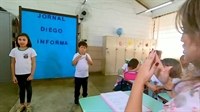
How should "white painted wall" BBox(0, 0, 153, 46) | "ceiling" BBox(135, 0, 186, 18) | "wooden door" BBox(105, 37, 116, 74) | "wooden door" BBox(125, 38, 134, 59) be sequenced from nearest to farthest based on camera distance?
"white painted wall" BBox(0, 0, 153, 46)
"wooden door" BBox(105, 37, 116, 74)
"ceiling" BBox(135, 0, 186, 18)
"wooden door" BBox(125, 38, 134, 59)

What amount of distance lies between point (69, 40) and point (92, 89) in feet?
5.19

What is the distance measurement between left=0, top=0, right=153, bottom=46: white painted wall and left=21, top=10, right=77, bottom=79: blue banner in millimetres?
1121

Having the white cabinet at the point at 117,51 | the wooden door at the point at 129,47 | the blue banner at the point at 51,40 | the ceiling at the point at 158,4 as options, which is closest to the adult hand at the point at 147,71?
the blue banner at the point at 51,40

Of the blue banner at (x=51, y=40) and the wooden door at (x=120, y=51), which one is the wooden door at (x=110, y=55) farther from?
the blue banner at (x=51, y=40)

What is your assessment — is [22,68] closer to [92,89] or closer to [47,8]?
[92,89]

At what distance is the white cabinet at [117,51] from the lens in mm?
4699

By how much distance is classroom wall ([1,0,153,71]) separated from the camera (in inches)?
171

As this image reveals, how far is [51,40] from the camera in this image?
344 cm

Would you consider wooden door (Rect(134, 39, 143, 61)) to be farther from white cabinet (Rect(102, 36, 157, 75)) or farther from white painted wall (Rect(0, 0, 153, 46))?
white painted wall (Rect(0, 0, 153, 46))

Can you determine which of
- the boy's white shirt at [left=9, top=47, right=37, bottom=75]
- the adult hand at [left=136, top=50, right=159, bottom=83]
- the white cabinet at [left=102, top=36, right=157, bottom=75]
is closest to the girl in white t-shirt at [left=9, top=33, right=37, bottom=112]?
the boy's white shirt at [left=9, top=47, right=37, bottom=75]

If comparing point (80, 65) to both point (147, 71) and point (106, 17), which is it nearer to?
point (147, 71)

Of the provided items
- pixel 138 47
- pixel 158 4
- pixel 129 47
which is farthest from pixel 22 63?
pixel 158 4

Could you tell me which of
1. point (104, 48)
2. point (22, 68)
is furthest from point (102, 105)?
point (104, 48)

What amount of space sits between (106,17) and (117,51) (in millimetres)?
1479
